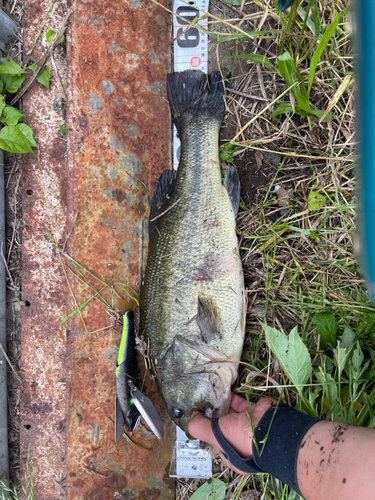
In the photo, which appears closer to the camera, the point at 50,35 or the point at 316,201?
the point at 316,201

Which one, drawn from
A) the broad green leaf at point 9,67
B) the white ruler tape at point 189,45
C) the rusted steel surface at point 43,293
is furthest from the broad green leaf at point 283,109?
the broad green leaf at point 9,67

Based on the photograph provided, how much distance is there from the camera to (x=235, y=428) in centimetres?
221

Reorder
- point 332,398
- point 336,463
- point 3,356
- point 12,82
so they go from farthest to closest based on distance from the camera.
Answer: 1. point 3,356
2. point 12,82
3. point 332,398
4. point 336,463

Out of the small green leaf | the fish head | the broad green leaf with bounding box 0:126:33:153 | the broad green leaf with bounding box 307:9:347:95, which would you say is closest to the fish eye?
the fish head

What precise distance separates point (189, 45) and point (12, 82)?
1.48m

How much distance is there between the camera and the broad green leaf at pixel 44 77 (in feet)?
9.13

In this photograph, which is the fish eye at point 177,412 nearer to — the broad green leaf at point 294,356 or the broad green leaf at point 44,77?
the broad green leaf at point 294,356

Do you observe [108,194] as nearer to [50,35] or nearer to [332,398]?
A: [50,35]

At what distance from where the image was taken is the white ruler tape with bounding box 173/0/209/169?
272 cm

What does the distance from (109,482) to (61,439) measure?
1.95 ft

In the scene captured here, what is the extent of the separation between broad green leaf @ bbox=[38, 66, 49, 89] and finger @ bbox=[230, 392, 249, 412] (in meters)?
2.91

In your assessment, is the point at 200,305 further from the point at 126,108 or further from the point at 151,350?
the point at 126,108

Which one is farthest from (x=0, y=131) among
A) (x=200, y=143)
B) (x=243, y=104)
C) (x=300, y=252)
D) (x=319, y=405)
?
(x=319, y=405)

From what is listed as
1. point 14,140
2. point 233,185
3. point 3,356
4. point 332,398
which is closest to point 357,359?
point 332,398
